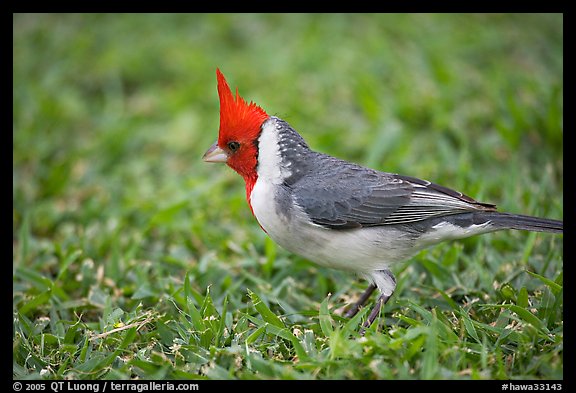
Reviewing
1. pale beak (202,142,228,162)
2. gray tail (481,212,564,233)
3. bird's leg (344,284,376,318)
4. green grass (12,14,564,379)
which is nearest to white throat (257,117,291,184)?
pale beak (202,142,228,162)

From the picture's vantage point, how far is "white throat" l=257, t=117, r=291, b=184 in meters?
3.97

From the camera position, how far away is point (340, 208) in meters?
3.83

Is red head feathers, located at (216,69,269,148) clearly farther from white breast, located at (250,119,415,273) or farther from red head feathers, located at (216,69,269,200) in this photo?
white breast, located at (250,119,415,273)

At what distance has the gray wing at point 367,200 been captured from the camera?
3.81 m

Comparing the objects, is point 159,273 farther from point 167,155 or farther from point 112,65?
point 112,65

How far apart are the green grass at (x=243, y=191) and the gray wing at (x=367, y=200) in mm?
586

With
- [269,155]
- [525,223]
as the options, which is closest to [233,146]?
[269,155]

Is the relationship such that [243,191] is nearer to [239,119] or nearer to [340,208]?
[239,119]

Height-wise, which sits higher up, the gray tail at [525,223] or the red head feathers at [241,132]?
the red head feathers at [241,132]

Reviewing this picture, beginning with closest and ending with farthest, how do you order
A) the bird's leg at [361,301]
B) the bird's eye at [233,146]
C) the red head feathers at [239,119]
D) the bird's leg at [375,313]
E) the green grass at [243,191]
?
the green grass at [243,191], the bird's leg at [375,313], the red head feathers at [239,119], the bird's eye at [233,146], the bird's leg at [361,301]

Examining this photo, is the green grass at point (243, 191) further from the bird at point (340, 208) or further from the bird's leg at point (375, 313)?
the bird at point (340, 208)

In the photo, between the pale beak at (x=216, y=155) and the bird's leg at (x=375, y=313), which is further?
the pale beak at (x=216, y=155)

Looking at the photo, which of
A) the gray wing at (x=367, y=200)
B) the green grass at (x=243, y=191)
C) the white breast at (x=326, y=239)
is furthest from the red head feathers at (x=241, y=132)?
the green grass at (x=243, y=191)

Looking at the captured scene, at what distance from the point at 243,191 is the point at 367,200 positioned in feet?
6.80
